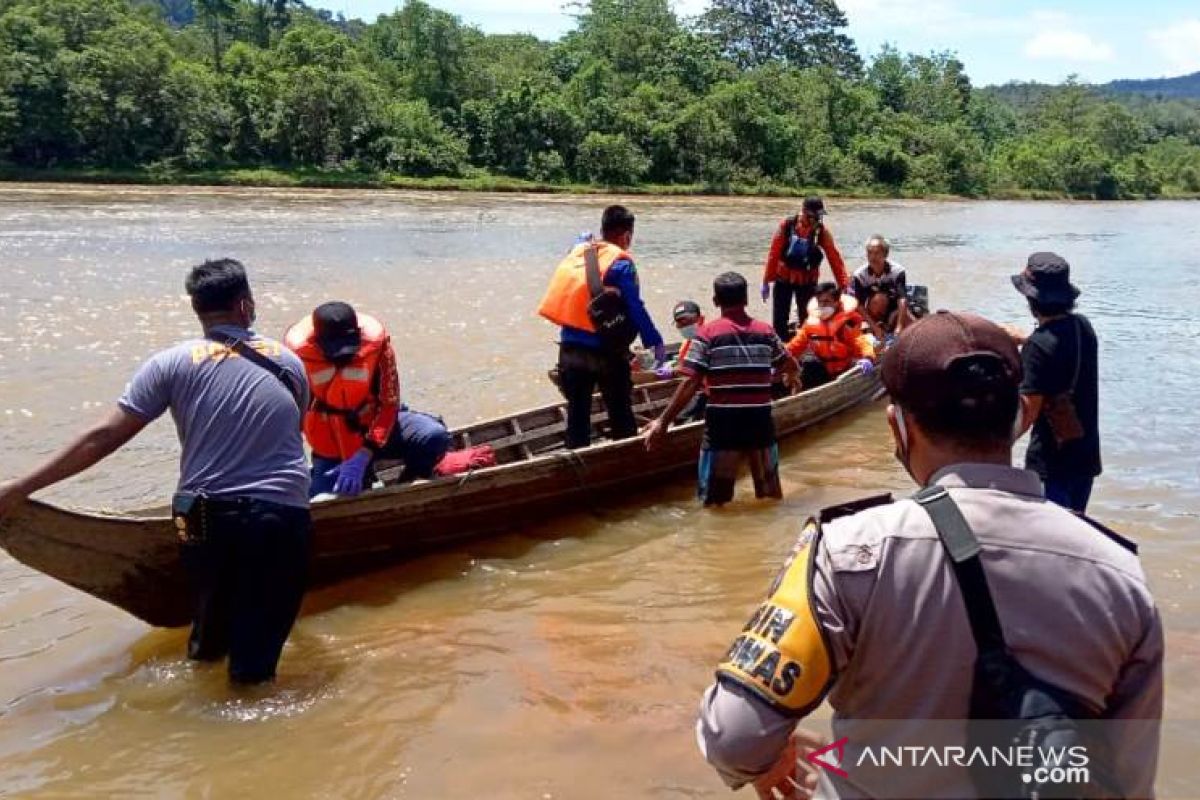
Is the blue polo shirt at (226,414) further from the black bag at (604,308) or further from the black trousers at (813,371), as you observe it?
the black trousers at (813,371)

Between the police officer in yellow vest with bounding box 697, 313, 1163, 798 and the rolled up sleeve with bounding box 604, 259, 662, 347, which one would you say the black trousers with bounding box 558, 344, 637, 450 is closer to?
the rolled up sleeve with bounding box 604, 259, 662, 347

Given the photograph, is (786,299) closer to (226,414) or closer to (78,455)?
(226,414)

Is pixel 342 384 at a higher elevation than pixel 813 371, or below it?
higher

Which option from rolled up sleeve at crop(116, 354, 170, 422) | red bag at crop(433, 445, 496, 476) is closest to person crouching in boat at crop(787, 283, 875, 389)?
red bag at crop(433, 445, 496, 476)

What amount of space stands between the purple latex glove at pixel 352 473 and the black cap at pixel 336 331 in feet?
1.82

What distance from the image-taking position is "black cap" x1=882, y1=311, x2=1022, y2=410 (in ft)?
5.77

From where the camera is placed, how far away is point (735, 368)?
628cm

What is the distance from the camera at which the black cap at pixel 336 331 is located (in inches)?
200

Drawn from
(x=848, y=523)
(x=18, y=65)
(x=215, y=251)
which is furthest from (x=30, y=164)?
(x=848, y=523)

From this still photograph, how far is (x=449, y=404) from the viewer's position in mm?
10734

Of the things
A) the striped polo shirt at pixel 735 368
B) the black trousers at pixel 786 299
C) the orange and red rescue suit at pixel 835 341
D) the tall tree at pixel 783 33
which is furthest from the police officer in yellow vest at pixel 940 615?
the tall tree at pixel 783 33

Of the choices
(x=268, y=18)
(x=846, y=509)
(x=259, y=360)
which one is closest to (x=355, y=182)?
(x=268, y=18)

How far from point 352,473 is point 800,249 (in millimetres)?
6551

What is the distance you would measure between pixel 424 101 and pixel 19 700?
5328 centimetres
